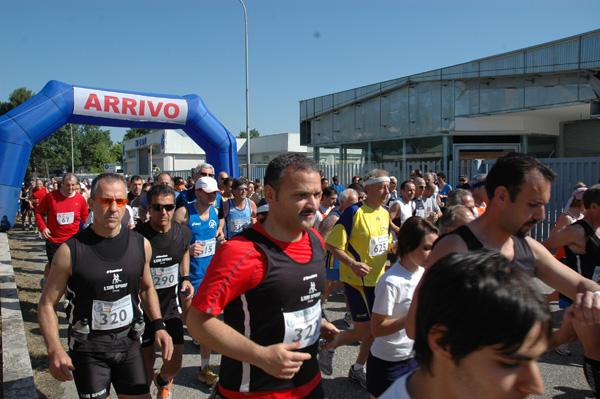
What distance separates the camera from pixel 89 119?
37.3 ft

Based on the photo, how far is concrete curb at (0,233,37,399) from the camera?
395cm

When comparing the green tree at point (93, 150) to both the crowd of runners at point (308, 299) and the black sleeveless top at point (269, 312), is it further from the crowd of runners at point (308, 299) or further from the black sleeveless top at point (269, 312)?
the black sleeveless top at point (269, 312)

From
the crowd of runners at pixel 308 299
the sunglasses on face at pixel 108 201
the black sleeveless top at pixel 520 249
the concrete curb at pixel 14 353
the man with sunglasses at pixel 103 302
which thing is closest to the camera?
the crowd of runners at pixel 308 299

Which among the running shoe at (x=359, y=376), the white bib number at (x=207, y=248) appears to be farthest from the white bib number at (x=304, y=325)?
the white bib number at (x=207, y=248)

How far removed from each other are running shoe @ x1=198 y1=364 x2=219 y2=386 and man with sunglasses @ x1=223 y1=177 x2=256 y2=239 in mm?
2463

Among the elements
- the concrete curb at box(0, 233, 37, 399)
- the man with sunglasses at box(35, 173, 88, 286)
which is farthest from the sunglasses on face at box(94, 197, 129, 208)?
the man with sunglasses at box(35, 173, 88, 286)

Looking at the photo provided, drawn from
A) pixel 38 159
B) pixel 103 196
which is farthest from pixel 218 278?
pixel 38 159

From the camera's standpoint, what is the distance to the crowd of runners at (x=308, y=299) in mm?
1031

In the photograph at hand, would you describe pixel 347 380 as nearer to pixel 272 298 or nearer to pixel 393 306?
pixel 393 306

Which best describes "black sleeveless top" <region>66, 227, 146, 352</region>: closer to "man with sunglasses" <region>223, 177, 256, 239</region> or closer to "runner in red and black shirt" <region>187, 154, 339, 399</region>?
"runner in red and black shirt" <region>187, 154, 339, 399</region>

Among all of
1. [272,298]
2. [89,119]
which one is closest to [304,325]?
[272,298]

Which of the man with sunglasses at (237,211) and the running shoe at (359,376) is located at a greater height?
the man with sunglasses at (237,211)

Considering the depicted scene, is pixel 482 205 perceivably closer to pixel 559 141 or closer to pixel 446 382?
pixel 446 382

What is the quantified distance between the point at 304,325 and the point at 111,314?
1.48m
